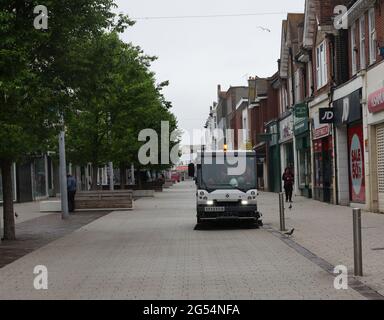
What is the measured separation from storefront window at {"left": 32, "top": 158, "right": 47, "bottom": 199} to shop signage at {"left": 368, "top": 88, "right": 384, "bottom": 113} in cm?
2770

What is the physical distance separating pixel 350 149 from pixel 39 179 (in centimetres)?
2663

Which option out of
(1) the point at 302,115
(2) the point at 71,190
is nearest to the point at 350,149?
(1) the point at 302,115

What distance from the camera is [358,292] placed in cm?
841

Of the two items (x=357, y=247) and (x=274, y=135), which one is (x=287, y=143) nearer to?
(x=274, y=135)

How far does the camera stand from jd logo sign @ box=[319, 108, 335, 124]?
88.0 feet

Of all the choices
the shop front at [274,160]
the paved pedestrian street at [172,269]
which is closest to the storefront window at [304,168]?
the shop front at [274,160]

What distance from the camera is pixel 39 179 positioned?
4631cm

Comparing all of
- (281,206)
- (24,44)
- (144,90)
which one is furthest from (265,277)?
(144,90)

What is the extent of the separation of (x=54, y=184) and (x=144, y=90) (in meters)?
22.4

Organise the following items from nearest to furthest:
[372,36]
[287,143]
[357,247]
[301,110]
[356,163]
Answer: [357,247] < [372,36] < [356,163] < [301,110] < [287,143]

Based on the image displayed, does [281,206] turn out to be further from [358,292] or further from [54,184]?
[54,184]

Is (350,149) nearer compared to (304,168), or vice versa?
(350,149)

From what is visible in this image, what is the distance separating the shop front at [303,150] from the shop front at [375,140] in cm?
1056

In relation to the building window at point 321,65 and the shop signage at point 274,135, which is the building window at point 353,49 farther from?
the shop signage at point 274,135
